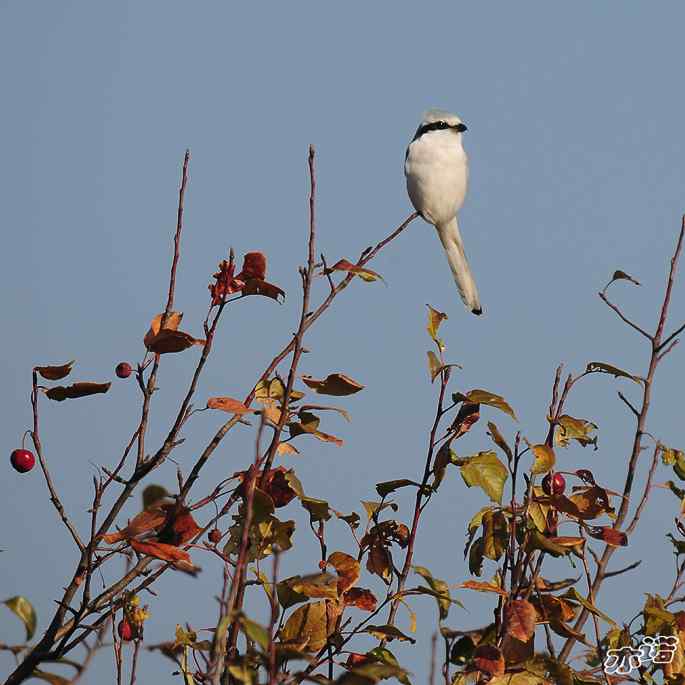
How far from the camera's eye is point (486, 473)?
2764 millimetres

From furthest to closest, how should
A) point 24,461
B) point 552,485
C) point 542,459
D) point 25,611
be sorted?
point 24,461
point 552,485
point 542,459
point 25,611

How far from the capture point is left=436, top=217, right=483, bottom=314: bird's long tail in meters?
4.17

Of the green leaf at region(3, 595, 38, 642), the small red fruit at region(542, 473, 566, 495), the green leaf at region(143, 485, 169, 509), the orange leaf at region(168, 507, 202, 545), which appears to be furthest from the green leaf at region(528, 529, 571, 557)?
the green leaf at region(3, 595, 38, 642)

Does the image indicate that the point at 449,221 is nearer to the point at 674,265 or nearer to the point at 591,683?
the point at 674,265

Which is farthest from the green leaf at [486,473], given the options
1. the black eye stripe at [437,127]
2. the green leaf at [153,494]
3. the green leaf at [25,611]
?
the black eye stripe at [437,127]

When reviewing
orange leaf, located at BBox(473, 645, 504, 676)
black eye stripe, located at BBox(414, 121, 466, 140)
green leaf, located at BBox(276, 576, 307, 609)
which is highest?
black eye stripe, located at BBox(414, 121, 466, 140)

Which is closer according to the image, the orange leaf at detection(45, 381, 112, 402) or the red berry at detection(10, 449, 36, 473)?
the orange leaf at detection(45, 381, 112, 402)

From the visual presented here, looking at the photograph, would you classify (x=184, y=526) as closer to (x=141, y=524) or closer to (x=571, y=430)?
(x=141, y=524)

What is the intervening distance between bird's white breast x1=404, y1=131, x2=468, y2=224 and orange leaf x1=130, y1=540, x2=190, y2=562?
1969 millimetres

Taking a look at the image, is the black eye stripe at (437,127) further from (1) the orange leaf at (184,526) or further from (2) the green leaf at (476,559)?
(1) the orange leaf at (184,526)

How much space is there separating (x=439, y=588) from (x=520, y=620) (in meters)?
0.21

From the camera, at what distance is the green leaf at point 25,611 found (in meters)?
1.98

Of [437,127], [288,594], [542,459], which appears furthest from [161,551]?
[437,127]
